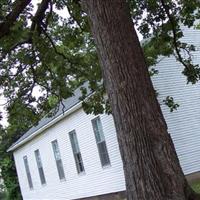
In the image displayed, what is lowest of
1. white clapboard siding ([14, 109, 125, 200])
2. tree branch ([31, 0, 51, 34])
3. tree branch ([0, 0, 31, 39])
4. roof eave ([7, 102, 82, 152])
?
white clapboard siding ([14, 109, 125, 200])

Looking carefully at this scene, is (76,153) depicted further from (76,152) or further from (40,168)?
(40,168)

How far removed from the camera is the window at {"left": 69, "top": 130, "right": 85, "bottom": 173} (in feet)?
76.9

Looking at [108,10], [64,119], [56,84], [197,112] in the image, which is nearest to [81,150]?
[64,119]

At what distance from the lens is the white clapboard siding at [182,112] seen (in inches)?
720

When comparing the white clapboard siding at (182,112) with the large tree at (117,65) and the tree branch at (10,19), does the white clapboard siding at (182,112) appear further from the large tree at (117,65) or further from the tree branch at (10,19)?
the tree branch at (10,19)

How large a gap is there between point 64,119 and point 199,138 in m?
7.73

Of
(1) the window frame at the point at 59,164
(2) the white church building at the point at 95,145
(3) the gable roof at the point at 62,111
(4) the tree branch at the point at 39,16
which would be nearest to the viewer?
(4) the tree branch at the point at 39,16

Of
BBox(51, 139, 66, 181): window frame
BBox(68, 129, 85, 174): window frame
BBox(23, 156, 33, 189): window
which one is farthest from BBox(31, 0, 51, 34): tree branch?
BBox(23, 156, 33, 189): window

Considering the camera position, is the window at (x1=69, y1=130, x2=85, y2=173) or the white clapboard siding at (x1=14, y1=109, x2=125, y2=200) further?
the window at (x1=69, y1=130, x2=85, y2=173)

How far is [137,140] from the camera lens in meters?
6.37

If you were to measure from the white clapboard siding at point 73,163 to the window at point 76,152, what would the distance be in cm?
27

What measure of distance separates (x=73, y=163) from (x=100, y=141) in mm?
3628

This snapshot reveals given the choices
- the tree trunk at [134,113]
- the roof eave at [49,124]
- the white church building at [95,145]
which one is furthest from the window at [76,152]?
the tree trunk at [134,113]

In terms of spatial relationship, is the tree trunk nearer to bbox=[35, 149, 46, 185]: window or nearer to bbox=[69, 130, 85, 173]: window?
bbox=[69, 130, 85, 173]: window
